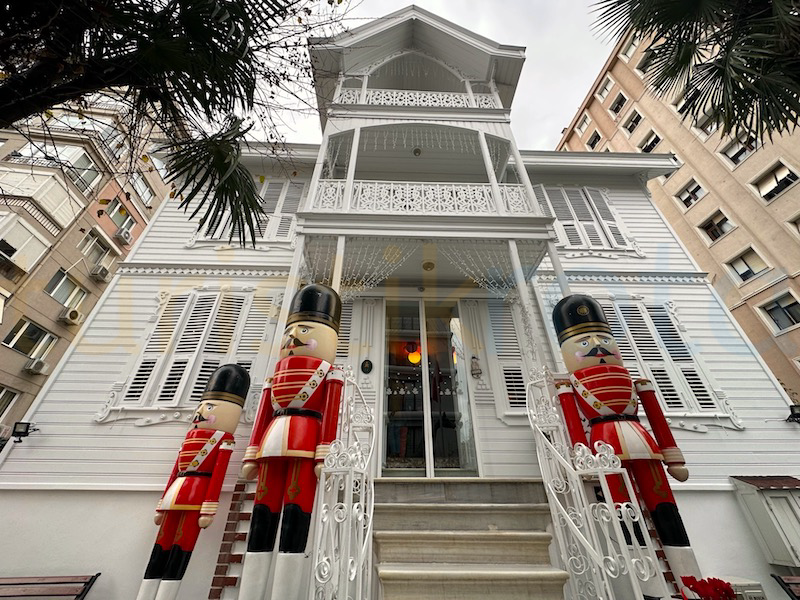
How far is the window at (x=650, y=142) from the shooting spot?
17.8 m

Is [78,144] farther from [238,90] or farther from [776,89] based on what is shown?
[776,89]

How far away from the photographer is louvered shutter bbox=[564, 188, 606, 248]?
7.35 metres

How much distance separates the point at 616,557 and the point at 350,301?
16.3 feet

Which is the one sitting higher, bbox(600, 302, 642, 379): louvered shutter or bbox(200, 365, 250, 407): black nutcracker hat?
bbox(600, 302, 642, 379): louvered shutter

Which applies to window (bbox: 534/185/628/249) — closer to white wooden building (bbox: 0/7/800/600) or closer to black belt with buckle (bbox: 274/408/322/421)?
white wooden building (bbox: 0/7/800/600)

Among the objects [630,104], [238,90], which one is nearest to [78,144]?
[238,90]

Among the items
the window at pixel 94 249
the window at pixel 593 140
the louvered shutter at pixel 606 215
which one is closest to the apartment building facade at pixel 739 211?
the window at pixel 593 140

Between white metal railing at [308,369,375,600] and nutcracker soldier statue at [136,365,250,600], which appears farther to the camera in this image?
nutcracker soldier statue at [136,365,250,600]

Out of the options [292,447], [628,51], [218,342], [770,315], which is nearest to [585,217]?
[292,447]

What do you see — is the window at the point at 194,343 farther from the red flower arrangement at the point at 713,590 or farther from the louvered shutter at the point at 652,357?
the louvered shutter at the point at 652,357

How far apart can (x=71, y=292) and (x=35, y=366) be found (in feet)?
11.3

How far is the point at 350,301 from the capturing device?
6.34 meters

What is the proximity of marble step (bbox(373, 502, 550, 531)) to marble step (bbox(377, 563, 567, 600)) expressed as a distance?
2.98 feet

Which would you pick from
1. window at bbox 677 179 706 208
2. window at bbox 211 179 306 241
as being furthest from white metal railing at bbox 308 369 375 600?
window at bbox 677 179 706 208
